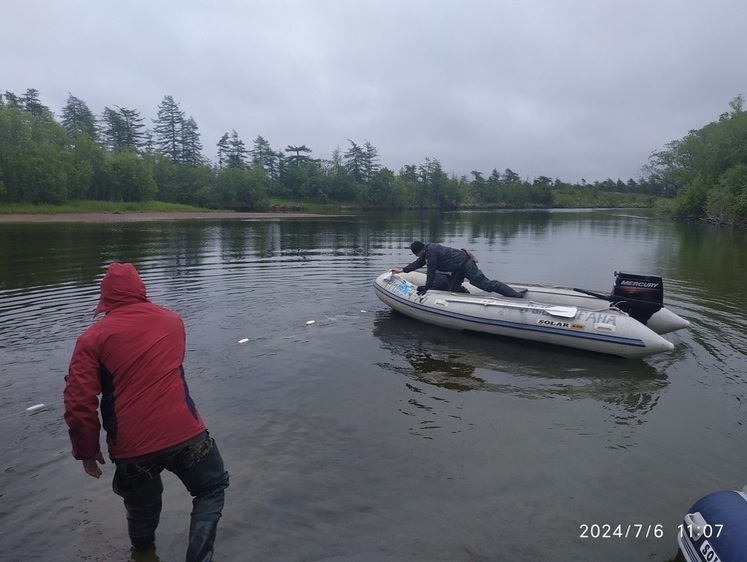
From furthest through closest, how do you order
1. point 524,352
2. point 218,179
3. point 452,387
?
point 218,179 → point 524,352 → point 452,387

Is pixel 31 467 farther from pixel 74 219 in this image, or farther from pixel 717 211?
pixel 717 211

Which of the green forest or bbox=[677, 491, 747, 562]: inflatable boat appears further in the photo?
the green forest

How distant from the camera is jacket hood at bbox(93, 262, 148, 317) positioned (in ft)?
10.6

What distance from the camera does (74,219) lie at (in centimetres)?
4256

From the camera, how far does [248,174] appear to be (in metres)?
75.1

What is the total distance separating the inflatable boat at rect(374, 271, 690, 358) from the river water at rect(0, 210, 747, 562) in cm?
38

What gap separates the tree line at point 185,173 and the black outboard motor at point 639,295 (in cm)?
5511

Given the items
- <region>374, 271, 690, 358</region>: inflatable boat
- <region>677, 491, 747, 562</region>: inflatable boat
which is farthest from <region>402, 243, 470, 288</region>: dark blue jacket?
<region>677, 491, 747, 562</region>: inflatable boat

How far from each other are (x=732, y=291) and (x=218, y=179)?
70235 mm

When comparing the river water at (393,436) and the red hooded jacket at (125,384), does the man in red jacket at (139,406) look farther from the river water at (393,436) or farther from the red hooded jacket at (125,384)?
the river water at (393,436)

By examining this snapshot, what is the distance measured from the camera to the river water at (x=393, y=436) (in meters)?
4.12

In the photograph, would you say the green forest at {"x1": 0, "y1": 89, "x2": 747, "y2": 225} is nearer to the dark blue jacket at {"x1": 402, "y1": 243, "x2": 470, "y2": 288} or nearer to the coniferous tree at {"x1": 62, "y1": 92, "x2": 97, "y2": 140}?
the coniferous tree at {"x1": 62, "y1": 92, "x2": 97, "y2": 140}

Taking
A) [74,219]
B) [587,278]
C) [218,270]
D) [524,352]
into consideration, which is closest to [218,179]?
[74,219]

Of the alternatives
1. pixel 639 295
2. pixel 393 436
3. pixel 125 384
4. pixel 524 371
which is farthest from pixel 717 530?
pixel 639 295
